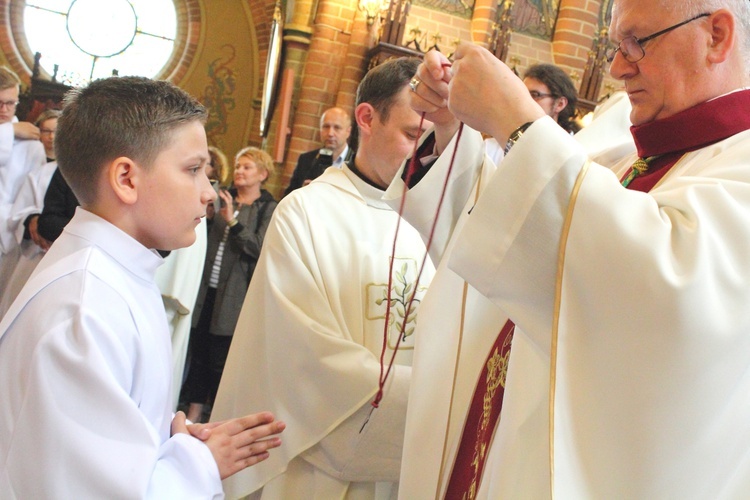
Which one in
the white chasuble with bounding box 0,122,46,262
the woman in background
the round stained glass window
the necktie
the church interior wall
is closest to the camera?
the necktie

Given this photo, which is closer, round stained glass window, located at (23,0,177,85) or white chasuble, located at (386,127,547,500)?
white chasuble, located at (386,127,547,500)

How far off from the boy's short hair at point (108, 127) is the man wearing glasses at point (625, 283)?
0.74 meters

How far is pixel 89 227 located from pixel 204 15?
413 inches

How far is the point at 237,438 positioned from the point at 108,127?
79cm

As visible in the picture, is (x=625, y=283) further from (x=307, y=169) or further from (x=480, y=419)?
(x=307, y=169)

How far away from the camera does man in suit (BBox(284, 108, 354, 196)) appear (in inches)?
235

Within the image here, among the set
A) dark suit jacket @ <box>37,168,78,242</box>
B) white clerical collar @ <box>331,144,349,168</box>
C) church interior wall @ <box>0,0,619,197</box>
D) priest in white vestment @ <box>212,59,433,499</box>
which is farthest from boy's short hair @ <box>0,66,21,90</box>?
priest in white vestment @ <box>212,59,433,499</box>

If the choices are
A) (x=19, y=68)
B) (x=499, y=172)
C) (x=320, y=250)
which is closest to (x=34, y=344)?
(x=499, y=172)

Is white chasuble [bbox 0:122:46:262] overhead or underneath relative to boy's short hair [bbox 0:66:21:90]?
underneath

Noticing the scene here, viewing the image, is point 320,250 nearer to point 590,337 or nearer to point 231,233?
point 590,337

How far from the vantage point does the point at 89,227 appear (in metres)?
1.73

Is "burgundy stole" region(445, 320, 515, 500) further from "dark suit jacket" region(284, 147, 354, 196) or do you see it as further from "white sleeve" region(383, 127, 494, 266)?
"dark suit jacket" region(284, 147, 354, 196)

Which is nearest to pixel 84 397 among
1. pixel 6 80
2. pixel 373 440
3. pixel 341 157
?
pixel 373 440

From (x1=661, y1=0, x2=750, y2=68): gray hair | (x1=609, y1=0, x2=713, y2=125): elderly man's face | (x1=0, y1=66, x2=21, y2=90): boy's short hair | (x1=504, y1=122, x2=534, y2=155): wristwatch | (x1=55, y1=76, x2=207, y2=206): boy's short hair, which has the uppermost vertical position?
(x1=661, y1=0, x2=750, y2=68): gray hair
